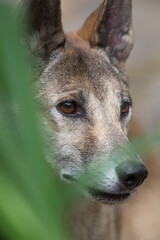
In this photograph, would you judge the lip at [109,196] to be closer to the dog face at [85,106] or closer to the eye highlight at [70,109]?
the dog face at [85,106]

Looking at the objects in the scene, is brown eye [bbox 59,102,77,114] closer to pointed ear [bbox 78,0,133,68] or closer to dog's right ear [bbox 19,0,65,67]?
dog's right ear [bbox 19,0,65,67]

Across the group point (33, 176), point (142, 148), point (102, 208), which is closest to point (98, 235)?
point (102, 208)

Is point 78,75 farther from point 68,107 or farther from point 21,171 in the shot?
point 21,171

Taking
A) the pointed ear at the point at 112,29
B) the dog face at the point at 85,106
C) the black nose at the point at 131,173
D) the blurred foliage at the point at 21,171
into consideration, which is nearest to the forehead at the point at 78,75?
the dog face at the point at 85,106

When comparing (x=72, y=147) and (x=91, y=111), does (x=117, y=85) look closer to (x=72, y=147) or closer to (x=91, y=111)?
(x=91, y=111)

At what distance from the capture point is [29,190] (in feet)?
2.42

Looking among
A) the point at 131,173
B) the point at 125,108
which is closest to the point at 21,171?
the point at 131,173

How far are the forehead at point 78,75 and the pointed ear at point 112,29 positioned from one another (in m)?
0.28

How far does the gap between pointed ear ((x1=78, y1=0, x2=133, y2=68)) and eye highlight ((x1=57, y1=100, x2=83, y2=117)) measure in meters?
0.66

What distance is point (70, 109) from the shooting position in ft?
9.31

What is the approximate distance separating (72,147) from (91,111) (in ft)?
0.78

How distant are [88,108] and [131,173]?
52cm

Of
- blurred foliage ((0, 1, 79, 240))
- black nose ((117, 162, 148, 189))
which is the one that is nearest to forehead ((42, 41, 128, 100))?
black nose ((117, 162, 148, 189))

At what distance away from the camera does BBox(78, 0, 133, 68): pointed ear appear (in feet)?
10.7
